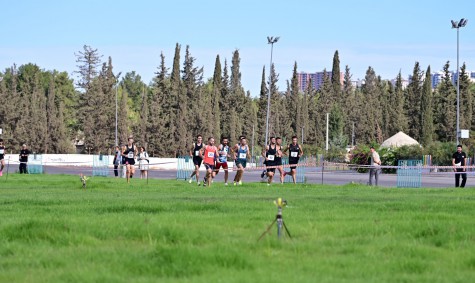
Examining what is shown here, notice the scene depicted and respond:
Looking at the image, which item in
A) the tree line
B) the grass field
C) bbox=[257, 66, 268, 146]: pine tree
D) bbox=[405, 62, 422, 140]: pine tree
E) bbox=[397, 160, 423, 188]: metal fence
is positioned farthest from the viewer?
bbox=[257, 66, 268, 146]: pine tree

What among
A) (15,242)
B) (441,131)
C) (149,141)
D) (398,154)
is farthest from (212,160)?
(441,131)

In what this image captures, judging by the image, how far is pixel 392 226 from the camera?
39.7 feet

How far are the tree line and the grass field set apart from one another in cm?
6551

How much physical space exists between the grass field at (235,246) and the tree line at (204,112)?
215 ft

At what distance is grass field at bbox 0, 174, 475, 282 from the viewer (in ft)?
27.8

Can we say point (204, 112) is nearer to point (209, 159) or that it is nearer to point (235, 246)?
point (209, 159)

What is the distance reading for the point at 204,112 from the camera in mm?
87375

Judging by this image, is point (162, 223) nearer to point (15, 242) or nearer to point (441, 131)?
point (15, 242)

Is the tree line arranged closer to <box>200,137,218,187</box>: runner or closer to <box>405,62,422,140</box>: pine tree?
<box>405,62,422,140</box>: pine tree

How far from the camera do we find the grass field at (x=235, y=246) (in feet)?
27.8

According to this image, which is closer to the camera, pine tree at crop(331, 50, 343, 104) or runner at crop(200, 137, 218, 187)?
runner at crop(200, 137, 218, 187)

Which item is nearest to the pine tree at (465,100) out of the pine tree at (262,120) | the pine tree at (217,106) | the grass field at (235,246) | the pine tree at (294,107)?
the pine tree at (294,107)

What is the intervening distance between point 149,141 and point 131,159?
51.6 meters

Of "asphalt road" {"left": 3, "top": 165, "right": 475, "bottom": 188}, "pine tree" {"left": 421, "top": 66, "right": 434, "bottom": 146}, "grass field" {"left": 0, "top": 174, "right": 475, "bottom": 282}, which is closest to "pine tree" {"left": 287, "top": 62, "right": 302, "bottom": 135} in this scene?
"pine tree" {"left": 421, "top": 66, "right": 434, "bottom": 146}
